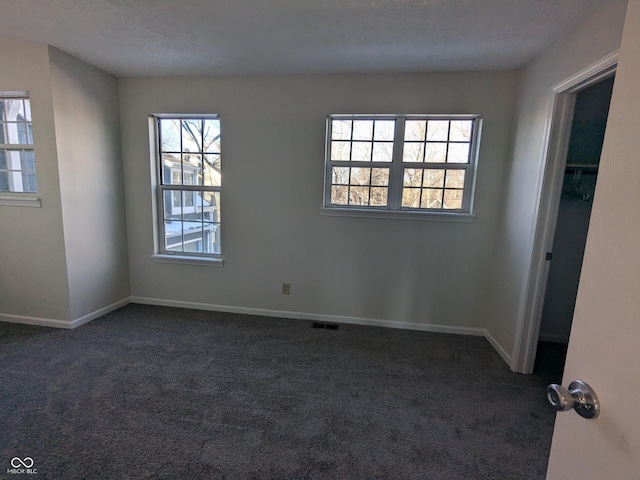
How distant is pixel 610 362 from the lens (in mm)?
546

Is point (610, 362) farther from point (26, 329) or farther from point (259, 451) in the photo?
point (26, 329)

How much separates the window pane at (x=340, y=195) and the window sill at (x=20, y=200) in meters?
2.72

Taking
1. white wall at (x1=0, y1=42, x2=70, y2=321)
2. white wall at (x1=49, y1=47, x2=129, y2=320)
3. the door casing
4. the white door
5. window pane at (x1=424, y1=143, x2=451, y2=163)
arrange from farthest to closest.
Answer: window pane at (x1=424, y1=143, x2=451, y2=163) < white wall at (x1=49, y1=47, x2=129, y2=320) < white wall at (x1=0, y1=42, x2=70, y2=321) < the door casing < the white door

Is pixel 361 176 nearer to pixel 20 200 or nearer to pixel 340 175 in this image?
pixel 340 175

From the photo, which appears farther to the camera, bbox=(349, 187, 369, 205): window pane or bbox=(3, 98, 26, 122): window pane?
bbox=(349, 187, 369, 205): window pane

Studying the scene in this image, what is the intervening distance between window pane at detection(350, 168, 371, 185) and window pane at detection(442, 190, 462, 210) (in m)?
0.78

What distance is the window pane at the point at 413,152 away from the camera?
112 inches

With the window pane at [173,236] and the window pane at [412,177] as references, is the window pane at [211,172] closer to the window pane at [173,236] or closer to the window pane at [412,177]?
the window pane at [173,236]

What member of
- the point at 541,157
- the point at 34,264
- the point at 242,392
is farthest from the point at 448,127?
the point at 34,264

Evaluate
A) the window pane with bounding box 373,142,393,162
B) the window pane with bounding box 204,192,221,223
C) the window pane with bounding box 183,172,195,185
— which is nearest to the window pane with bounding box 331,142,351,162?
the window pane with bounding box 373,142,393,162

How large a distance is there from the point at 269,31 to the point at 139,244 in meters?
2.64

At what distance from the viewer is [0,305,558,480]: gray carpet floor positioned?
1466 millimetres

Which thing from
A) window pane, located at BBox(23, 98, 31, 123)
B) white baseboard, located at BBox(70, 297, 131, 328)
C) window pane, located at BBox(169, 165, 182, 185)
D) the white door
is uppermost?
window pane, located at BBox(23, 98, 31, 123)

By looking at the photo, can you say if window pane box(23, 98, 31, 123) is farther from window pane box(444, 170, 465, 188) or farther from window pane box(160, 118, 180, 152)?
window pane box(444, 170, 465, 188)
